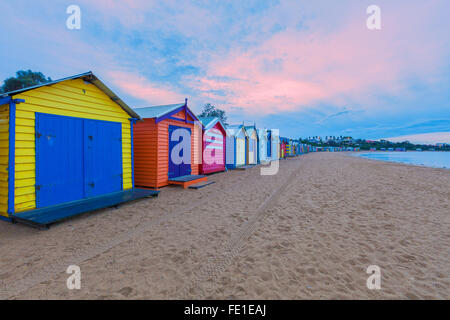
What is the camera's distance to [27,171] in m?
5.03

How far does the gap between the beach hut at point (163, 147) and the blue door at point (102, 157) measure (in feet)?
5.58

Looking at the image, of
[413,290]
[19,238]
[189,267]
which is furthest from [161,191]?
[413,290]

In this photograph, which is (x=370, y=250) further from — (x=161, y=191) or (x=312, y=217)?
(x=161, y=191)

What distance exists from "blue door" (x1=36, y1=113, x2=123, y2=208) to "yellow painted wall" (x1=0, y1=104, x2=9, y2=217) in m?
0.58

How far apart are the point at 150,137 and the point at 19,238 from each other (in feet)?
19.4

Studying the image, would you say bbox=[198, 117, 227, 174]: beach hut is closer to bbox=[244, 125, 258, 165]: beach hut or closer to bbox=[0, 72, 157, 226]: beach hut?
bbox=[0, 72, 157, 226]: beach hut

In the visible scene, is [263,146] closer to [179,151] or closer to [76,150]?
[179,151]

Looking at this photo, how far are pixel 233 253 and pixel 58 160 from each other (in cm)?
578

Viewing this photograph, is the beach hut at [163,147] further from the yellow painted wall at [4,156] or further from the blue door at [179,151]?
the yellow painted wall at [4,156]

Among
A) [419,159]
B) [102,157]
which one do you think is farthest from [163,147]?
[419,159]

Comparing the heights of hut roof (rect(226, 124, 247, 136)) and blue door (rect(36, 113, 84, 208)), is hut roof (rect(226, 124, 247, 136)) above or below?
above

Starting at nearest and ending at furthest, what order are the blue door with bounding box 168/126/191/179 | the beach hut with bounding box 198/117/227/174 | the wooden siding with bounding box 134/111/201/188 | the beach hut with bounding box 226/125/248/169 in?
the wooden siding with bounding box 134/111/201/188 < the blue door with bounding box 168/126/191/179 < the beach hut with bounding box 198/117/227/174 < the beach hut with bounding box 226/125/248/169

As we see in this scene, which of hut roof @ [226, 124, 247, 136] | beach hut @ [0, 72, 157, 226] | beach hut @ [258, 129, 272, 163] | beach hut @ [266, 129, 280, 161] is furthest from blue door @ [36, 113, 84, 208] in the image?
beach hut @ [266, 129, 280, 161]

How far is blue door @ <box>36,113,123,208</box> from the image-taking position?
5.35 metres
